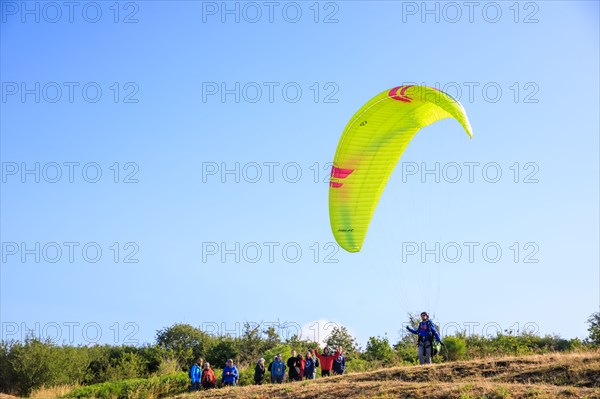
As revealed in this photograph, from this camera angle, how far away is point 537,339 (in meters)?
32.1

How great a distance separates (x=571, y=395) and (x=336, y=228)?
31.5 ft


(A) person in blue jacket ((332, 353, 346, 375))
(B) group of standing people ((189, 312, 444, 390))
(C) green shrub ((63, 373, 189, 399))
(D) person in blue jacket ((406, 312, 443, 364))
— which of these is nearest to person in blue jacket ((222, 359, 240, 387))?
(B) group of standing people ((189, 312, 444, 390))

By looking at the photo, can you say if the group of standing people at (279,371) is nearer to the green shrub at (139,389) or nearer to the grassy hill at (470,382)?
the green shrub at (139,389)

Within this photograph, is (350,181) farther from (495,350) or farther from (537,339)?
(537,339)

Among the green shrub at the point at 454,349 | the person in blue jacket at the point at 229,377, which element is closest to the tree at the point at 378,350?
the green shrub at the point at 454,349

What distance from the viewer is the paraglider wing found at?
74.8 feet

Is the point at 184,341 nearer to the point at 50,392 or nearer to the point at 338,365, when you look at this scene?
the point at 50,392

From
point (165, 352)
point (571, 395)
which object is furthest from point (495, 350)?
point (165, 352)

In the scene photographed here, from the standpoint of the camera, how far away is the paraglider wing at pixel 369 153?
74.8 feet

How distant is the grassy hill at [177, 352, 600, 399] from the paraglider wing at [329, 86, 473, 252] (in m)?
4.80

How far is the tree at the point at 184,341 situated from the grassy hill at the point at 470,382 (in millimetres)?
15516

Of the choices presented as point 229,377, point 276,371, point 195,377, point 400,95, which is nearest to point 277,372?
point 276,371

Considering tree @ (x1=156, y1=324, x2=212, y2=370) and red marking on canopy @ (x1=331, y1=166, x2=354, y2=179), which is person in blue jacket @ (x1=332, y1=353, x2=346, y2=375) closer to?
red marking on canopy @ (x1=331, y1=166, x2=354, y2=179)

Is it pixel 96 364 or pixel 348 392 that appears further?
pixel 96 364
